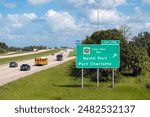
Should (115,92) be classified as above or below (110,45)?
below

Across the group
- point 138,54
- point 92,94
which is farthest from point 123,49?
point 92,94

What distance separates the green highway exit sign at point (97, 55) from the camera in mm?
35844

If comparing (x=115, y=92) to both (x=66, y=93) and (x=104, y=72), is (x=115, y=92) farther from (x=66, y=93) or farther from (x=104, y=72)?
(x=104, y=72)

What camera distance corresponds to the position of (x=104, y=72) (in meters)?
48.1

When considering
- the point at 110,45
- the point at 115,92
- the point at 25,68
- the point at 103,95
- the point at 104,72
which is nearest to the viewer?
the point at 103,95

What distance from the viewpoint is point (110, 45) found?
35.9 metres

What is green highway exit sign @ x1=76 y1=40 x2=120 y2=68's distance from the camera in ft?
118

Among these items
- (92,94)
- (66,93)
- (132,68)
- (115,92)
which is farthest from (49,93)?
(132,68)

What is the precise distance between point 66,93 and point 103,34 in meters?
29.3

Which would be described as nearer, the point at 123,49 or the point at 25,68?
the point at 123,49

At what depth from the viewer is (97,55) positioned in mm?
36000

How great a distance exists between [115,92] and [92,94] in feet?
9.16

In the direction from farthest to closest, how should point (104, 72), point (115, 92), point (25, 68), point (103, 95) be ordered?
point (25, 68) → point (104, 72) → point (115, 92) → point (103, 95)

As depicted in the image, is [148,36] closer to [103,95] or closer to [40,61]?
[40,61]
